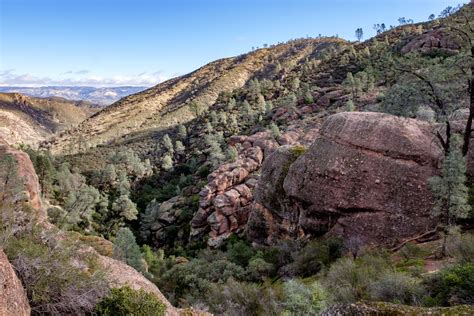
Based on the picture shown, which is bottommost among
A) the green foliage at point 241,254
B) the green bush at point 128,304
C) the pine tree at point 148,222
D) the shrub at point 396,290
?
the pine tree at point 148,222

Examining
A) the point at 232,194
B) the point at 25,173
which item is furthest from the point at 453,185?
the point at 25,173

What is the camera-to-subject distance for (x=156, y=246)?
5222 centimetres

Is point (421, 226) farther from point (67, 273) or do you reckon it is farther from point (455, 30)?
point (67, 273)

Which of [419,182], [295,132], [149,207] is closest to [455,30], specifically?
[419,182]

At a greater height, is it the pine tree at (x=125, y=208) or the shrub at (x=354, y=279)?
the shrub at (x=354, y=279)

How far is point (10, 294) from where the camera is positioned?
27.7 feet

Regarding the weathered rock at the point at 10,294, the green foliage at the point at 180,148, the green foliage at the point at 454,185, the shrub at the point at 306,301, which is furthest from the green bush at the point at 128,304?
the green foliage at the point at 180,148

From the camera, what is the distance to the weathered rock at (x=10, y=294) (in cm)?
809

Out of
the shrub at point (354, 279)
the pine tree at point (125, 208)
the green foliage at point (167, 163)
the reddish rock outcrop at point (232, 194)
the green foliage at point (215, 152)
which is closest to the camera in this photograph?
the shrub at point (354, 279)

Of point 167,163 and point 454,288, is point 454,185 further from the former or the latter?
point 167,163

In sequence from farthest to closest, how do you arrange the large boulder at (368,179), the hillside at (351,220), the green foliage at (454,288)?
the large boulder at (368,179), the hillside at (351,220), the green foliage at (454,288)

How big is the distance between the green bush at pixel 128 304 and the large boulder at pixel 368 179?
45.5 feet

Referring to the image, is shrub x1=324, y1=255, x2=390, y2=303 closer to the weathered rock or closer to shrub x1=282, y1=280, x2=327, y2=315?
shrub x1=282, y1=280, x2=327, y2=315

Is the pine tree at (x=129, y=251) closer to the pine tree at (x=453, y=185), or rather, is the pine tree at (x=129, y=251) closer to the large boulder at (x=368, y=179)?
the large boulder at (x=368, y=179)
